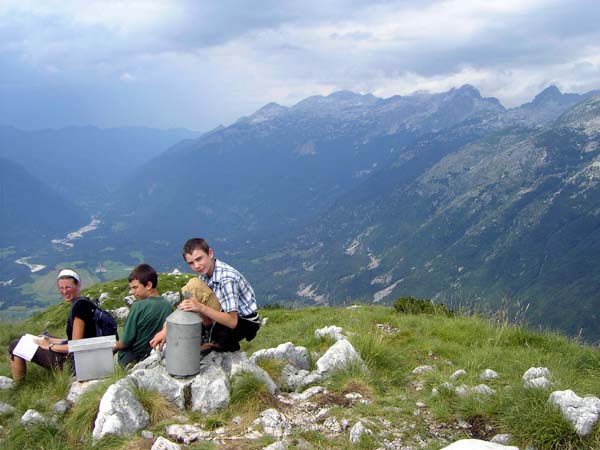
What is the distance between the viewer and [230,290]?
316 inches

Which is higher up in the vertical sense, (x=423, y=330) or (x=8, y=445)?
(x=8, y=445)

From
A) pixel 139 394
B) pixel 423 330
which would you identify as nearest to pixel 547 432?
pixel 139 394

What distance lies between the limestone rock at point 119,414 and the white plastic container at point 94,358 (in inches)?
61.9

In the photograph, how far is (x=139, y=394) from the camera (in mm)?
7473

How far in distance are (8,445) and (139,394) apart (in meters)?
1.91

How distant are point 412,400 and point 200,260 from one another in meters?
4.29

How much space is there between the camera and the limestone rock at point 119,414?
6758 mm

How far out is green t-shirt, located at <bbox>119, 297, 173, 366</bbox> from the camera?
9191 millimetres

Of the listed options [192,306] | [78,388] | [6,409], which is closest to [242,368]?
[192,306]

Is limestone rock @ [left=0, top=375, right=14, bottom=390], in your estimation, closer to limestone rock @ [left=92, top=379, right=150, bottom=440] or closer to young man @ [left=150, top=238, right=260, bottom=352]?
young man @ [left=150, top=238, right=260, bottom=352]

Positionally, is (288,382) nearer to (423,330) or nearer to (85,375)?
(85,375)

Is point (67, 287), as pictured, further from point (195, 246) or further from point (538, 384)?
point (538, 384)

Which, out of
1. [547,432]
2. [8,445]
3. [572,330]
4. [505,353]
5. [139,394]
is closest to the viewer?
[547,432]

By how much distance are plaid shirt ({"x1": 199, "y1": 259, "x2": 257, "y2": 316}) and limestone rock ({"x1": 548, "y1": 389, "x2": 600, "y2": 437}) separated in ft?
16.1
